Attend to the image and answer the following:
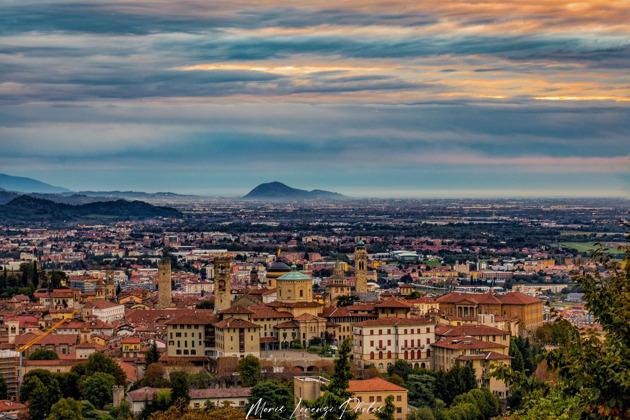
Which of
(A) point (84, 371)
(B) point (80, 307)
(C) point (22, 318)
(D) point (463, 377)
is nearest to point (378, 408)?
(D) point (463, 377)

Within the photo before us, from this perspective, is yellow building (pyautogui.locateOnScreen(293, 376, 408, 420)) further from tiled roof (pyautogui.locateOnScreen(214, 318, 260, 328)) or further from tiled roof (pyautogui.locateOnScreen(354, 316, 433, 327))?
tiled roof (pyautogui.locateOnScreen(214, 318, 260, 328))

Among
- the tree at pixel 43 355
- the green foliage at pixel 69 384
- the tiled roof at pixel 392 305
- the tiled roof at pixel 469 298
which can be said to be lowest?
the green foliage at pixel 69 384

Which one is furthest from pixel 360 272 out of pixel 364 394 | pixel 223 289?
pixel 364 394

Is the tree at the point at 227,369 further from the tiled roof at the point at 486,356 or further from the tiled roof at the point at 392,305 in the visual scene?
the tiled roof at the point at 486,356

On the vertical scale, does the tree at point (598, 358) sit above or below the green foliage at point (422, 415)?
above

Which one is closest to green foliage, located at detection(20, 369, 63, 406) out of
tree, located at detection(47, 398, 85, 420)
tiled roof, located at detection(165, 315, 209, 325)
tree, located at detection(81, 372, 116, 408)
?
tree, located at detection(81, 372, 116, 408)

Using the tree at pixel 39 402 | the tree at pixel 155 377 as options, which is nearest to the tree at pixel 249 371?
the tree at pixel 155 377

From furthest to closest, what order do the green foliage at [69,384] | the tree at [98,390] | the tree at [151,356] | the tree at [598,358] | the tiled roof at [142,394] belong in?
the tree at [151,356] < the green foliage at [69,384] < the tree at [98,390] < the tiled roof at [142,394] < the tree at [598,358]
